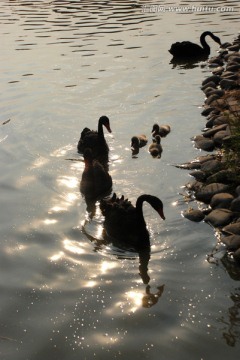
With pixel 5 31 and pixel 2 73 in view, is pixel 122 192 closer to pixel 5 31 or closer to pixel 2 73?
pixel 2 73

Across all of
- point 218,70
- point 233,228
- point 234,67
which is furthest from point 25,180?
point 218,70

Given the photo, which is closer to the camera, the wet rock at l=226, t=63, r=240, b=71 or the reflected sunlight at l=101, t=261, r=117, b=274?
the reflected sunlight at l=101, t=261, r=117, b=274

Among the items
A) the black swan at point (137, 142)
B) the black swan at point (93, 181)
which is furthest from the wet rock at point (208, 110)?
the black swan at point (93, 181)

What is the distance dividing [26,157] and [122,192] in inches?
109

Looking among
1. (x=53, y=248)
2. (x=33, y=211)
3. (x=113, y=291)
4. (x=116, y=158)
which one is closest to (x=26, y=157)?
(x=116, y=158)

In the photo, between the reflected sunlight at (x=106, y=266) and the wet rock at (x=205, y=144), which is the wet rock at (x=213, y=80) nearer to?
the wet rock at (x=205, y=144)

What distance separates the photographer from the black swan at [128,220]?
8352 millimetres

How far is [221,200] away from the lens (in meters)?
9.20

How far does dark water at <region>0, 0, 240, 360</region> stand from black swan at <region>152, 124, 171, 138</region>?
0.56 feet

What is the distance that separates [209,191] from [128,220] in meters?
1.74

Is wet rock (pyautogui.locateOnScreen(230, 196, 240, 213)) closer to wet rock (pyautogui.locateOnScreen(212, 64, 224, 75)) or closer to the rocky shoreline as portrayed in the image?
the rocky shoreline

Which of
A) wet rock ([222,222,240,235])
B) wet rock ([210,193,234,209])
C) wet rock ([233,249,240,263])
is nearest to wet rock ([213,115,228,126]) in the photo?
wet rock ([210,193,234,209])

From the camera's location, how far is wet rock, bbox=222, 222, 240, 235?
8.20 m

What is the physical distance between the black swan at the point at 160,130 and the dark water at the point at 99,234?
17 cm
